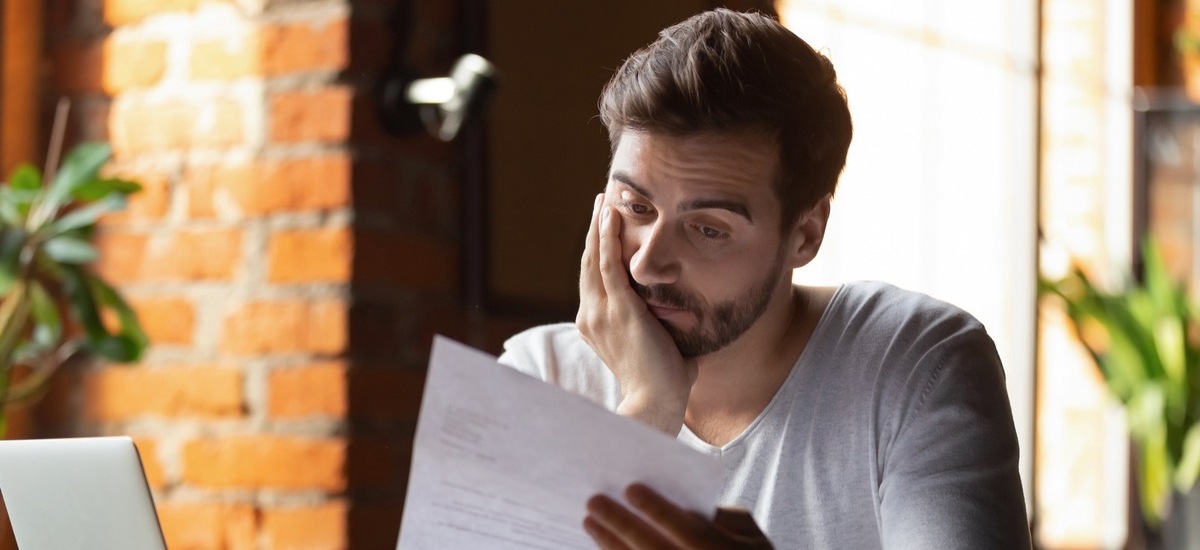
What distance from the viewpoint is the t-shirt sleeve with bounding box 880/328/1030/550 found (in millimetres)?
1166

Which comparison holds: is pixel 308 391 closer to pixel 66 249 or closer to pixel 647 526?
pixel 66 249

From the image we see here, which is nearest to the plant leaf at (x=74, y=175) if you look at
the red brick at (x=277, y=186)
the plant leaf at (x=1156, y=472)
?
the red brick at (x=277, y=186)

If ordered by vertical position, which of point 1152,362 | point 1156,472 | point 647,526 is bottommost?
point 1156,472

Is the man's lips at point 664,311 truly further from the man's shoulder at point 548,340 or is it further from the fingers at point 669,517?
the fingers at point 669,517

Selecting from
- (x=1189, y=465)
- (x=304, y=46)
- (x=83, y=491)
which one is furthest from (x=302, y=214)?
(x=1189, y=465)

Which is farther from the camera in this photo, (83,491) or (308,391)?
(308,391)

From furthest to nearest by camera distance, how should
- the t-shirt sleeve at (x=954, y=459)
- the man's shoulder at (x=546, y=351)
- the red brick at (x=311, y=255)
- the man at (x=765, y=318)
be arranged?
the red brick at (x=311, y=255) < the man's shoulder at (x=546, y=351) < the man at (x=765, y=318) < the t-shirt sleeve at (x=954, y=459)

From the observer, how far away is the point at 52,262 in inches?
55.8

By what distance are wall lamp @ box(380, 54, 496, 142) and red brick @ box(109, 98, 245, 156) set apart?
19 centimetres

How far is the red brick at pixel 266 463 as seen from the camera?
1598 millimetres

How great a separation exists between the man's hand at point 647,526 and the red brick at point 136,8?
1.06 m

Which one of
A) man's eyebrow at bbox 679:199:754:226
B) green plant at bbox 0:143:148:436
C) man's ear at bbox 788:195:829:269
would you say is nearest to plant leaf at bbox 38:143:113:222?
green plant at bbox 0:143:148:436

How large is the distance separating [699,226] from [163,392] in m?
0.79

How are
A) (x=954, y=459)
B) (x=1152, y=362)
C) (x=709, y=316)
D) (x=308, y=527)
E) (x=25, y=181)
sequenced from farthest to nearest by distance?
(x=1152, y=362) → (x=308, y=527) → (x=25, y=181) → (x=709, y=316) → (x=954, y=459)
